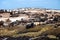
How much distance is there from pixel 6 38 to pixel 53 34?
10.2m

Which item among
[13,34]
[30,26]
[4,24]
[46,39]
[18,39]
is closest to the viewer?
[46,39]

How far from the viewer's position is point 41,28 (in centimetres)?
6538

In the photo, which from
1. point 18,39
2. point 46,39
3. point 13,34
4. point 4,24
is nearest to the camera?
point 46,39

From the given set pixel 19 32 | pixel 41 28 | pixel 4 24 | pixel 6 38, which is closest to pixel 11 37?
pixel 6 38

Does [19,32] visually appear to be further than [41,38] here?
Yes

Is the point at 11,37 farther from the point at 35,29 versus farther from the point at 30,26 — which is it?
the point at 30,26

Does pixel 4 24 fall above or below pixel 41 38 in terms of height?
below

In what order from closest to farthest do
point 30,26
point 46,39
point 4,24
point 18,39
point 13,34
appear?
point 46,39 < point 18,39 < point 13,34 < point 30,26 < point 4,24

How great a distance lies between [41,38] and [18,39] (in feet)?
20.2

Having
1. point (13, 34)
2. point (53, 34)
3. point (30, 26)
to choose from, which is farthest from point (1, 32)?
point (53, 34)

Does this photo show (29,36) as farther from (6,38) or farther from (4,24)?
(4,24)

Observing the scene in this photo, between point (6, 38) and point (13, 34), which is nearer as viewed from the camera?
point (6, 38)

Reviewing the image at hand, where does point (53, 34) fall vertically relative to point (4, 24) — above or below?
above

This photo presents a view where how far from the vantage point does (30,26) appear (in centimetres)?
7031
